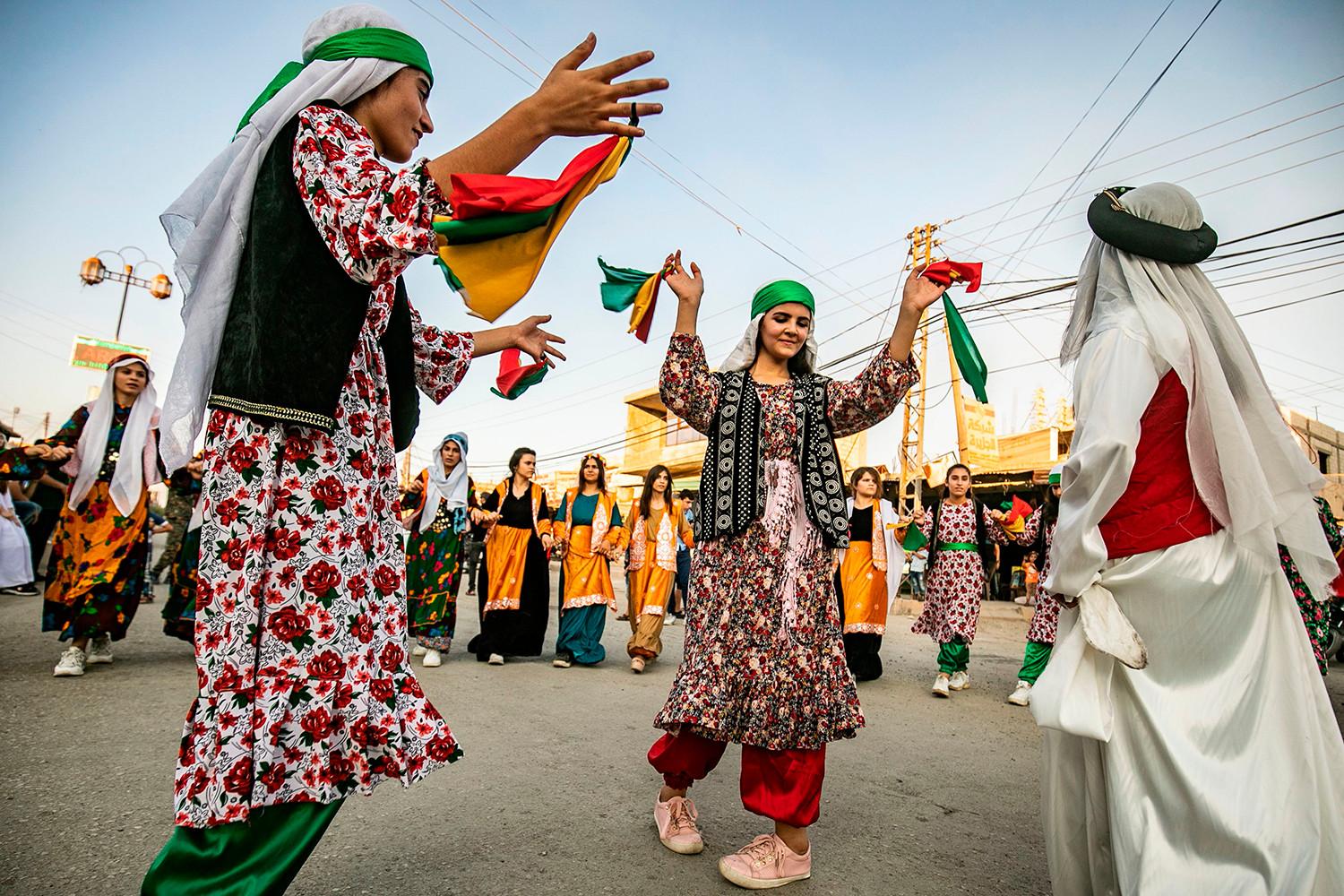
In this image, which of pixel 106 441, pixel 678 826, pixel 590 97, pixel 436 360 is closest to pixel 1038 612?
pixel 678 826

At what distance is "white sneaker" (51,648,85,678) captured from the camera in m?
5.18

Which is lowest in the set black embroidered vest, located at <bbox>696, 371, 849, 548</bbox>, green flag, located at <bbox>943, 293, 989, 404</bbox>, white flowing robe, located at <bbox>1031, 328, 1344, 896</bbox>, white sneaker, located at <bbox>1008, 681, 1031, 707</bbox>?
white sneaker, located at <bbox>1008, 681, 1031, 707</bbox>

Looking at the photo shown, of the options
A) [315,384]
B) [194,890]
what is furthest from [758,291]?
[194,890]

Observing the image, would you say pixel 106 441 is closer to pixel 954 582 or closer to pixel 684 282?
pixel 684 282

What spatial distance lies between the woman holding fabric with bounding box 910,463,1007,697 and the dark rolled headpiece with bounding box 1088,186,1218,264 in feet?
15.9

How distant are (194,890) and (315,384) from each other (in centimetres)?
100

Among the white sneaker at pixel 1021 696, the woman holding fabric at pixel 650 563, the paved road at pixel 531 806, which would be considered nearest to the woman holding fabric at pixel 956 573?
the white sneaker at pixel 1021 696

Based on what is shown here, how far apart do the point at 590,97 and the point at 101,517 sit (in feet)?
17.5

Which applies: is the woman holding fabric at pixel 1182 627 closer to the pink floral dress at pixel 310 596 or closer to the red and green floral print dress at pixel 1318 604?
the red and green floral print dress at pixel 1318 604

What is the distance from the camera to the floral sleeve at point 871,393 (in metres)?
2.77

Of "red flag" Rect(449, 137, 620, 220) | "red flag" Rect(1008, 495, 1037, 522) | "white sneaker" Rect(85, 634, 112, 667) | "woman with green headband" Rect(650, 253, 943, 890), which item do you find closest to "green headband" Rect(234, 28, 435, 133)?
"red flag" Rect(449, 137, 620, 220)

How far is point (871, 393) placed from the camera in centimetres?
280

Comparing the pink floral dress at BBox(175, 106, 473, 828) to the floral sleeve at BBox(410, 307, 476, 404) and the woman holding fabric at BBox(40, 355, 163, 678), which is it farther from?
the woman holding fabric at BBox(40, 355, 163, 678)

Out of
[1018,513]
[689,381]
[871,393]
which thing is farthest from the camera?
[1018,513]
